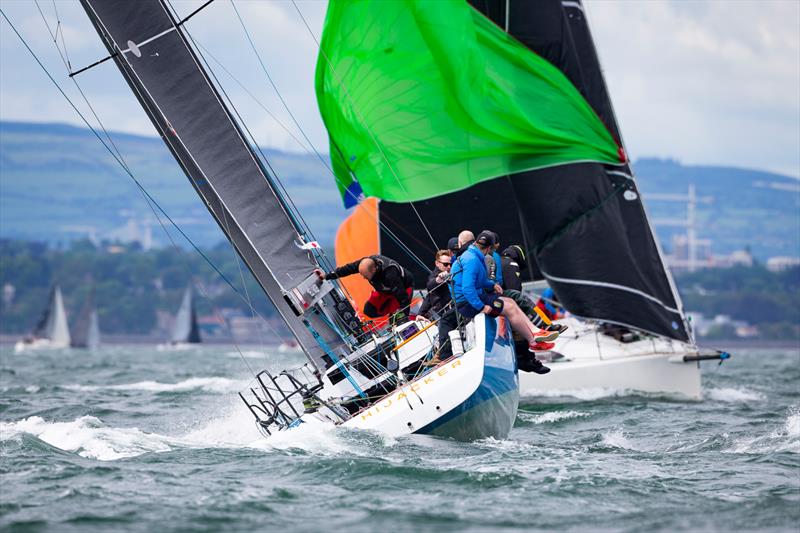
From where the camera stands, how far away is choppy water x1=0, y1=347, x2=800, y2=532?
5984 millimetres

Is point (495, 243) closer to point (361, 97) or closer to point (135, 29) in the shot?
point (135, 29)

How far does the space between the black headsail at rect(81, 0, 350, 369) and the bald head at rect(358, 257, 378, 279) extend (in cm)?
33

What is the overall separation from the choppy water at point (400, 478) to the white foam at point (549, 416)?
52 centimetres

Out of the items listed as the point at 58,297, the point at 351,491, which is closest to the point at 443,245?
the point at 351,491

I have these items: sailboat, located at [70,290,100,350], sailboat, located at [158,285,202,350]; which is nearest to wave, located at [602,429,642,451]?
sailboat, located at [70,290,100,350]

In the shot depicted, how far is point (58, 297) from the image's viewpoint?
5872 cm

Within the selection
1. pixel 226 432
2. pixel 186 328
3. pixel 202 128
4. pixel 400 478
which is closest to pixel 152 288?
pixel 186 328

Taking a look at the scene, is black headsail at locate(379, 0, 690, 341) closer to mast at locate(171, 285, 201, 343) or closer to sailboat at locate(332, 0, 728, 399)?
sailboat at locate(332, 0, 728, 399)

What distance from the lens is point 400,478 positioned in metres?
6.91

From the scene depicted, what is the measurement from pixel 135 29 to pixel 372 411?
2.99 meters

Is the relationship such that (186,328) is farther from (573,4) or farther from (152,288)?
(573,4)

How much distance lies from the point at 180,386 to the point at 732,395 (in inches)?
258

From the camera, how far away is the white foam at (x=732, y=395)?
14013mm

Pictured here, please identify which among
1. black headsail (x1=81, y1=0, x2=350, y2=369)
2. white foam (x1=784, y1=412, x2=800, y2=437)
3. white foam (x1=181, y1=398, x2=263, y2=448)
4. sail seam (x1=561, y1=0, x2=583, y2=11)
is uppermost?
sail seam (x1=561, y1=0, x2=583, y2=11)
